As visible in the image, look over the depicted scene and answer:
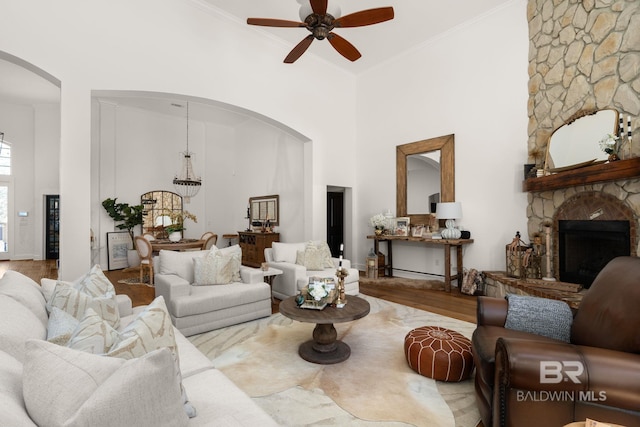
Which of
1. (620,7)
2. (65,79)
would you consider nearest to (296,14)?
(65,79)

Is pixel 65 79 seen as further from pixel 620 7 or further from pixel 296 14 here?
pixel 620 7

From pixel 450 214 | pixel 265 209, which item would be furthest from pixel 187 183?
pixel 450 214

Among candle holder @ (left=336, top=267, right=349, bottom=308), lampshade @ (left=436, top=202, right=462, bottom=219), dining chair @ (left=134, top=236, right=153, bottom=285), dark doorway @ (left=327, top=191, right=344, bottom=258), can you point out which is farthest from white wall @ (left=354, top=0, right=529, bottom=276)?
dining chair @ (left=134, top=236, right=153, bottom=285)

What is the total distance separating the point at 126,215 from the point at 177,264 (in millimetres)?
4874

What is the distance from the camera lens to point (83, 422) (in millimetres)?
806

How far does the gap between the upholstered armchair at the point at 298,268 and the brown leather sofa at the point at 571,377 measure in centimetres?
286

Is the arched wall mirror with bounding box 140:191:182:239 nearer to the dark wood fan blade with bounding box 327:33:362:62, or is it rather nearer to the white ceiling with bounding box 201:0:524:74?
the white ceiling with bounding box 201:0:524:74

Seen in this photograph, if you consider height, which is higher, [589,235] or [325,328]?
[589,235]

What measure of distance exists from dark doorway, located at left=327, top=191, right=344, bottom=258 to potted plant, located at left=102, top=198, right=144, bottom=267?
472 centimetres

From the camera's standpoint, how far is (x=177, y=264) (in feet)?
12.6

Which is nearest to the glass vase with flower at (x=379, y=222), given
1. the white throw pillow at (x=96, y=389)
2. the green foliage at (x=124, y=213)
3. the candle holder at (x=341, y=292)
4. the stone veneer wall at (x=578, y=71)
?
the stone veneer wall at (x=578, y=71)

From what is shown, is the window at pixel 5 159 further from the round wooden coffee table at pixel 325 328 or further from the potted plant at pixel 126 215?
the round wooden coffee table at pixel 325 328

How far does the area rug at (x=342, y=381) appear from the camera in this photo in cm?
199

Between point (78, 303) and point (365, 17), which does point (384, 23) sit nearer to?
point (365, 17)
